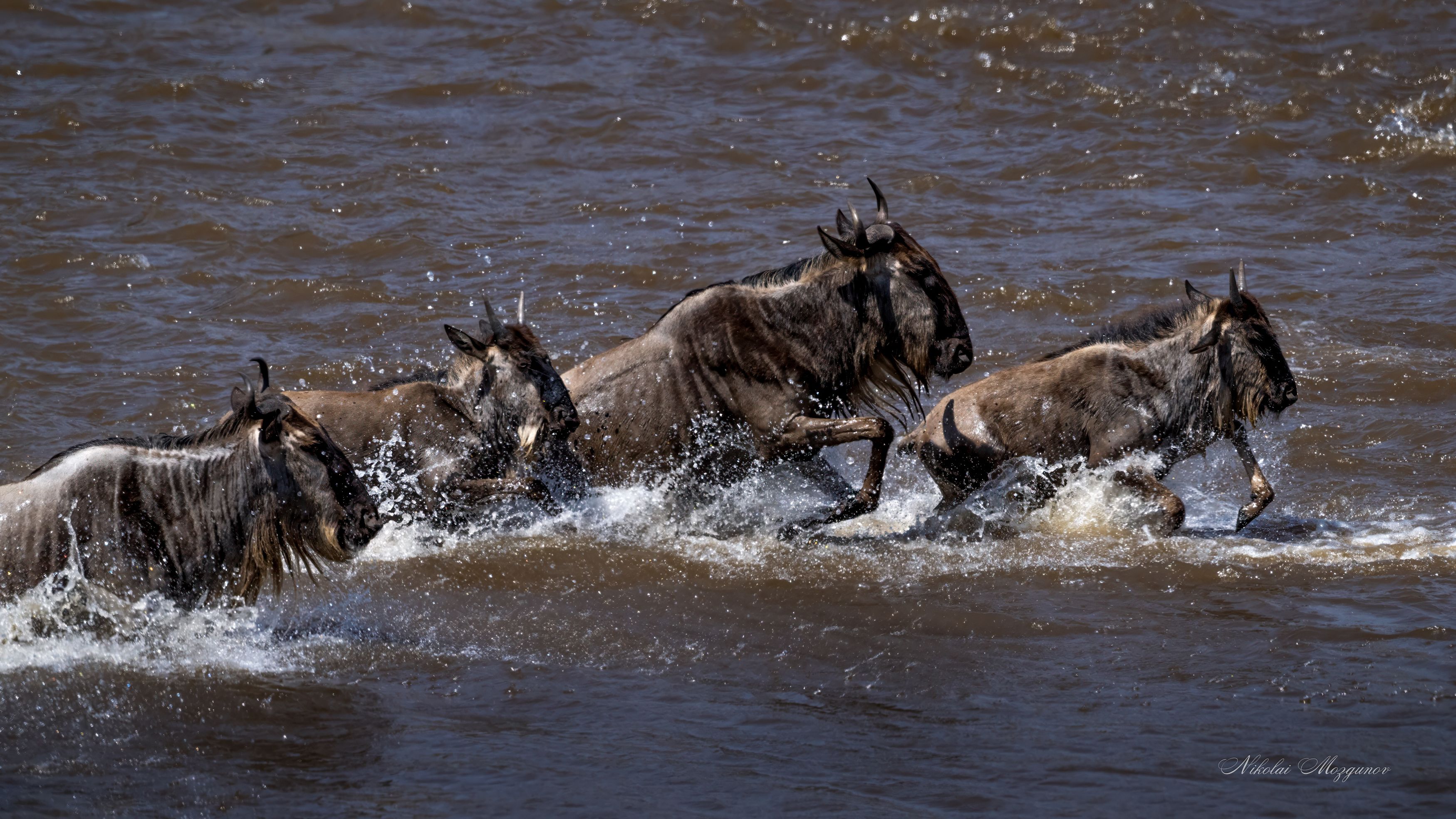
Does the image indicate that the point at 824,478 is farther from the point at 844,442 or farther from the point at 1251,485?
the point at 1251,485

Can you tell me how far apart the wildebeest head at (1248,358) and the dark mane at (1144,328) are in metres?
0.28

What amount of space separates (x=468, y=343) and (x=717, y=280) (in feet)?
19.9

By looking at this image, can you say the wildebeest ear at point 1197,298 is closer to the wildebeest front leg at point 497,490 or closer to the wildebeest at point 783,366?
the wildebeest at point 783,366

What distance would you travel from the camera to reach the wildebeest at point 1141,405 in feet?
28.1

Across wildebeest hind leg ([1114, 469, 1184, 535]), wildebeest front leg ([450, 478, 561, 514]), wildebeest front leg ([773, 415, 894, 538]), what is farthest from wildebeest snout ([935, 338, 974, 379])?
wildebeest front leg ([450, 478, 561, 514])

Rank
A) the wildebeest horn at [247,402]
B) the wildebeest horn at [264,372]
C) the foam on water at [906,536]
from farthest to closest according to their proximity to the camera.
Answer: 1. the foam on water at [906,536]
2. the wildebeest horn at [247,402]
3. the wildebeest horn at [264,372]

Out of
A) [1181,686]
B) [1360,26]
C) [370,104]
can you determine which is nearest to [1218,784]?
[1181,686]

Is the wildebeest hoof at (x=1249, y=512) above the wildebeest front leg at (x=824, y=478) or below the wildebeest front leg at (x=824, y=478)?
below

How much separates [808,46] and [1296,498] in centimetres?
1205

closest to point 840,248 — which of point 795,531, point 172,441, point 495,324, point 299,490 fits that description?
point 795,531

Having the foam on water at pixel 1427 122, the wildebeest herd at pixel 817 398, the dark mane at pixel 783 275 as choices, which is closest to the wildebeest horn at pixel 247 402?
the wildebeest herd at pixel 817 398

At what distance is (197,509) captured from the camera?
21.5ft

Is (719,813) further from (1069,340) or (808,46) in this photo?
(808,46)

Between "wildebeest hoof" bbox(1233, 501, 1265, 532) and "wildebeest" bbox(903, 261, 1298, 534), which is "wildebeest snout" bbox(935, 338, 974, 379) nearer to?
"wildebeest" bbox(903, 261, 1298, 534)
